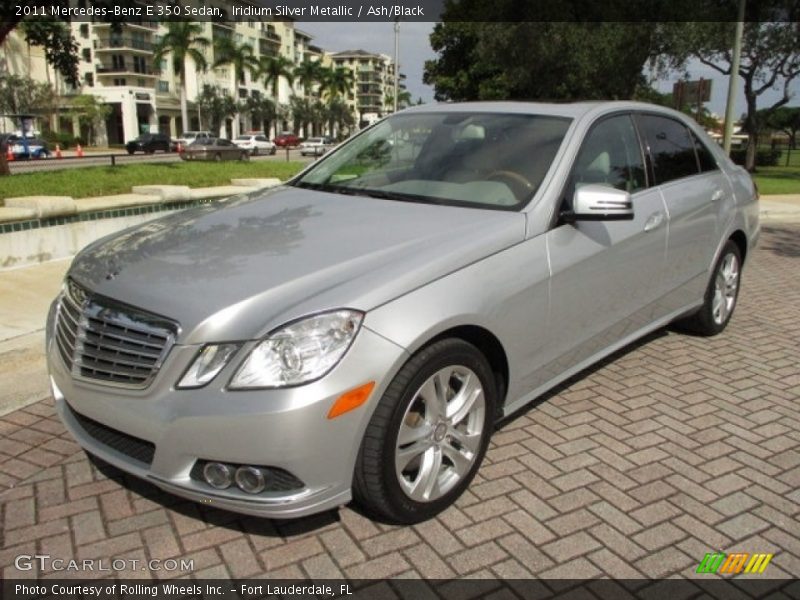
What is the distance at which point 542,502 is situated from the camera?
304 centimetres

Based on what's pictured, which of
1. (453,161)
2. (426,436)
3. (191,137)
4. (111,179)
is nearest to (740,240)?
(453,161)

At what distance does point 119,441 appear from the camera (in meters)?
2.64

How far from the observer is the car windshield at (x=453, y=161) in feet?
11.5

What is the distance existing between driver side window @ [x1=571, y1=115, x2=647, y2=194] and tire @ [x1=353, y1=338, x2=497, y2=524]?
1.25 m

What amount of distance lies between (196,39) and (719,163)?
68487mm

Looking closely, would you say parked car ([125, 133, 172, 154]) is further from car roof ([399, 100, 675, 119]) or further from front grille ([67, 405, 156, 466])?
front grille ([67, 405, 156, 466])

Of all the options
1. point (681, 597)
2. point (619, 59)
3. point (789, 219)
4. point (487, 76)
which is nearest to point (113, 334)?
point (681, 597)

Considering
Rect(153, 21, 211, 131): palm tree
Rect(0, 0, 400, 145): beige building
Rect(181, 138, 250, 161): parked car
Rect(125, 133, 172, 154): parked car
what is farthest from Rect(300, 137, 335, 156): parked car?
Rect(153, 21, 211, 131): palm tree

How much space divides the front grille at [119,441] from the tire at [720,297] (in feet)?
13.2

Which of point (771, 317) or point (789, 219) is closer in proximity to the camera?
point (771, 317)

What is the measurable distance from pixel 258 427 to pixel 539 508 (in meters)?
1.37

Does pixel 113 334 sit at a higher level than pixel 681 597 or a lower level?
higher

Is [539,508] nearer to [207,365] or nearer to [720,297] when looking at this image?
[207,365]

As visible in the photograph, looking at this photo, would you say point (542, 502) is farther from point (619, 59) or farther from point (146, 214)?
point (619, 59)
